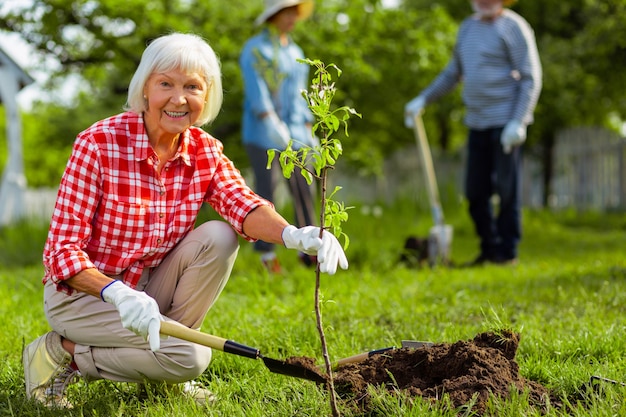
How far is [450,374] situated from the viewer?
2496 mm

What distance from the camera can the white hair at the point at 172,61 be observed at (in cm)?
268

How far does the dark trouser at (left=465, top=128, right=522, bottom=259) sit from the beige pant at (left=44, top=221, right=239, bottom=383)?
3.59m

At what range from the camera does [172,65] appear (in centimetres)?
268

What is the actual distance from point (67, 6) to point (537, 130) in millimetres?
10065

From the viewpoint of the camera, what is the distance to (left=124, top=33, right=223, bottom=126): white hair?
2.68 meters

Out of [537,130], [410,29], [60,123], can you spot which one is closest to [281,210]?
[410,29]

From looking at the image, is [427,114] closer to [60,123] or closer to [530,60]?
[60,123]

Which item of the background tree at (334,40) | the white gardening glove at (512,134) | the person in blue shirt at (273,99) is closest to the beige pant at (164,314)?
the person in blue shirt at (273,99)

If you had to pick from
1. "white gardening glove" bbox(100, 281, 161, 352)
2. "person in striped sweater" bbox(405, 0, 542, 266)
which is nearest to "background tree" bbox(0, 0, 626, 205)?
"person in striped sweater" bbox(405, 0, 542, 266)

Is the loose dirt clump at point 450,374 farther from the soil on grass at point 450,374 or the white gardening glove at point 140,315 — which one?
the white gardening glove at point 140,315

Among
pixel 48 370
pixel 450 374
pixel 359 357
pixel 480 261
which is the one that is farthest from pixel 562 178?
pixel 48 370

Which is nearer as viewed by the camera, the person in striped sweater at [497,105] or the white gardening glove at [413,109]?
the person in striped sweater at [497,105]

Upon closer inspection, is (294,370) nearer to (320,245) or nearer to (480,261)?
(320,245)

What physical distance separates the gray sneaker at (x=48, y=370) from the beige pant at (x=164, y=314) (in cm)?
5
